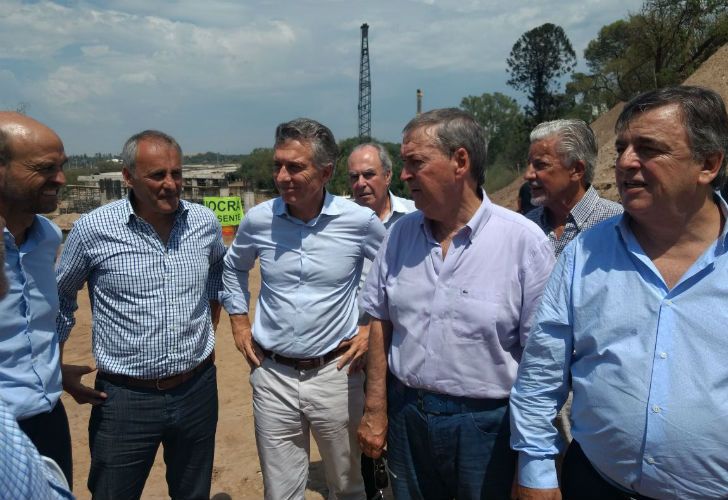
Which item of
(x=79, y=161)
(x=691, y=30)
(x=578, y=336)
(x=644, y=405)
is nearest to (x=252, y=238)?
(x=578, y=336)

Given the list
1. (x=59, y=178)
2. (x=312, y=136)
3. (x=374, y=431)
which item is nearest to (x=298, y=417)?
(x=374, y=431)

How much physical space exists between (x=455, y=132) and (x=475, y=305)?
0.66 meters

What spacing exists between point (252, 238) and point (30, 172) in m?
1.14

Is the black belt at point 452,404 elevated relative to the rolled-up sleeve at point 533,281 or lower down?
lower down

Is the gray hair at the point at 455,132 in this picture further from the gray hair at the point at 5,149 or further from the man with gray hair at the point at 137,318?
the gray hair at the point at 5,149

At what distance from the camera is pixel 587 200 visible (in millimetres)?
2912

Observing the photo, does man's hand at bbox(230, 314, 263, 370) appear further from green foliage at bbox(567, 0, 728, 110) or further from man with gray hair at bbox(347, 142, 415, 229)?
green foliage at bbox(567, 0, 728, 110)

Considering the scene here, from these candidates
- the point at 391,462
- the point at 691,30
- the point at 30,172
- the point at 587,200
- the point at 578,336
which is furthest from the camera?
the point at 691,30

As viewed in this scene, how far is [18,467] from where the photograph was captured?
1.10m

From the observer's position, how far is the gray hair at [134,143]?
8.72 feet

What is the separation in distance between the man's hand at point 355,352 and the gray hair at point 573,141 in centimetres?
139

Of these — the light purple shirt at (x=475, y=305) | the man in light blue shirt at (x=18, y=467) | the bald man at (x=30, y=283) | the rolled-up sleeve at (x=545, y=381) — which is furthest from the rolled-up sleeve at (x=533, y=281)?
the bald man at (x=30, y=283)

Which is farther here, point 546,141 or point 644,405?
point 546,141

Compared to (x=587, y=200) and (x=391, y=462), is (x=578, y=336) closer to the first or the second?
(x=391, y=462)
